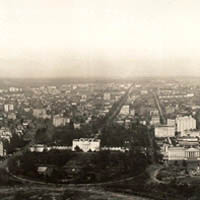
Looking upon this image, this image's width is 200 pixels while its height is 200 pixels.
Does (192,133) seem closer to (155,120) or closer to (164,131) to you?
(164,131)

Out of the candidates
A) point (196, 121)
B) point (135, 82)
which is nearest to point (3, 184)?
point (135, 82)

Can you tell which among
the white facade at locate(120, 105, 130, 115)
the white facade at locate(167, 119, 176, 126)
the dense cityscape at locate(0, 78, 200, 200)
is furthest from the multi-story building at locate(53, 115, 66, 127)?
the white facade at locate(167, 119, 176, 126)

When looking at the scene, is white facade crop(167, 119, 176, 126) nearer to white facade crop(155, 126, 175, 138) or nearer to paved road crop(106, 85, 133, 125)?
white facade crop(155, 126, 175, 138)

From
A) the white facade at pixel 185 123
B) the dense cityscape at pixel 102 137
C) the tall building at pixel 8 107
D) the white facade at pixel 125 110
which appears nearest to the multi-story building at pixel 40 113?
the dense cityscape at pixel 102 137

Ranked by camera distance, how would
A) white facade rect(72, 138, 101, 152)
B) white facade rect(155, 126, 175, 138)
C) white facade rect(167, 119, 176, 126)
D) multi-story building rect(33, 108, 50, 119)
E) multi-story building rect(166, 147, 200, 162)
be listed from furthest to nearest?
white facade rect(167, 119, 176, 126) < white facade rect(155, 126, 175, 138) < multi-story building rect(33, 108, 50, 119) < white facade rect(72, 138, 101, 152) < multi-story building rect(166, 147, 200, 162)

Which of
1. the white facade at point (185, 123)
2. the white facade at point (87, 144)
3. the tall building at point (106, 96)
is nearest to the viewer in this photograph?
the white facade at point (87, 144)

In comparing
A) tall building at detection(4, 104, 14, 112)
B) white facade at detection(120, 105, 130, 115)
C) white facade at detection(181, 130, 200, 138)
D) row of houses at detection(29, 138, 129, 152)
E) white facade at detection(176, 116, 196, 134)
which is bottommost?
row of houses at detection(29, 138, 129, 152)

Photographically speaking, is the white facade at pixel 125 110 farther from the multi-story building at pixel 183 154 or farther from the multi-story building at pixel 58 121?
the multi-story building at pixel 183 154

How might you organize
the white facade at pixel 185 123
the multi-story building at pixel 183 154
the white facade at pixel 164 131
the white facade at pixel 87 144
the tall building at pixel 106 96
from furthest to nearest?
the white facade at pixel 185 123 < the white facade at pixel 164 131 < the tall building at pixel 106 96 < the white facade at pixel 87 144 < the multi-story building at pixel 183 154

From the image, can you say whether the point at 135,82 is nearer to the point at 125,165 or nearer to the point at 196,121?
the point at 125,165
